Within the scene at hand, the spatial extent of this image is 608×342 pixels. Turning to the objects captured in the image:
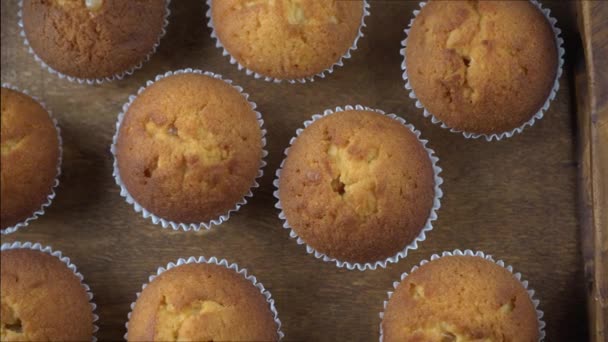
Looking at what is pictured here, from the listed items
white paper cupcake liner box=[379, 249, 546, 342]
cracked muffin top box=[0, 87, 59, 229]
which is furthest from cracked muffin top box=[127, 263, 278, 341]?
cracked muffin top box=[0, 87, 59, 229]

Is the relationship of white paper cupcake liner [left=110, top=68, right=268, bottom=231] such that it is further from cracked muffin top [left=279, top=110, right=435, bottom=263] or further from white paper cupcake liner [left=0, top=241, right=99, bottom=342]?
white paper cupcake liner [left=0, top=241, right=99, bottom=342]

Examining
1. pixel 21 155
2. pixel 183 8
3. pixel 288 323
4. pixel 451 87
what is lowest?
pixel 288 323

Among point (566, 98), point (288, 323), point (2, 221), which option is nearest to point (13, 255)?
point (2, 221)

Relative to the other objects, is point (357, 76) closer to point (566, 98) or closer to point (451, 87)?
point (451, 87)

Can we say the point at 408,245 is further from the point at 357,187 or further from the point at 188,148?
the point at 188,148

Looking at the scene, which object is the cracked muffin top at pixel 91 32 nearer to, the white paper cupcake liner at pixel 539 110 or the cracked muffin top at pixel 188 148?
the cracked muffin top at pixel 188 148

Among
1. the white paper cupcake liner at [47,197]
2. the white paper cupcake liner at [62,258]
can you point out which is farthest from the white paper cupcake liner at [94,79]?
the white paper cupcake liner at [62,258]
